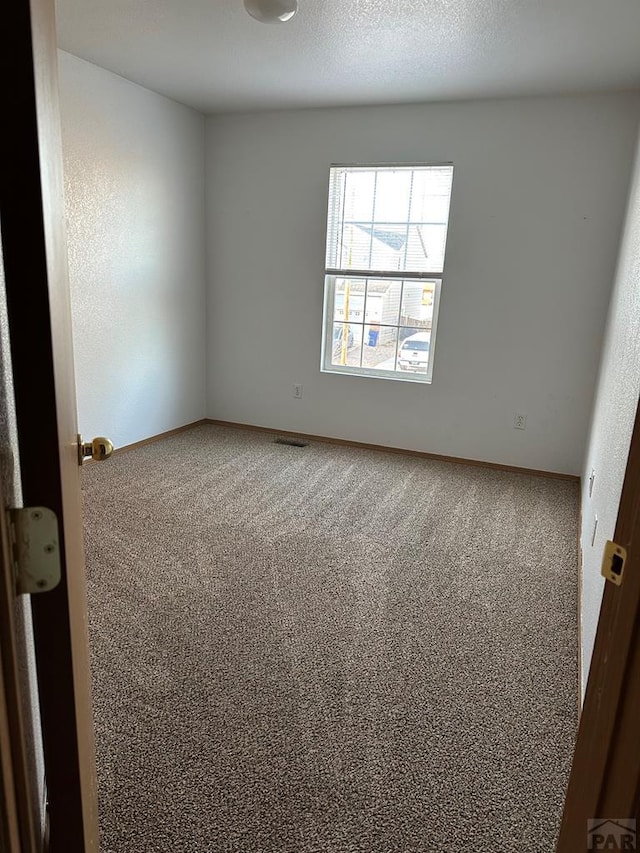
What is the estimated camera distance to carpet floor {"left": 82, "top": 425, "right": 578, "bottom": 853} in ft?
4.38

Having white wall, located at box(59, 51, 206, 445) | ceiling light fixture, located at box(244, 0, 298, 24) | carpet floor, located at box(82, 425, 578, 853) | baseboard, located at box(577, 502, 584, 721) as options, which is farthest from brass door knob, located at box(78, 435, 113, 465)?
white wall, located at box(59, 51, 206, 445)

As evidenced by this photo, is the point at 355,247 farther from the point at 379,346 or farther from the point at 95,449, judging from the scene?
the point at 95,449

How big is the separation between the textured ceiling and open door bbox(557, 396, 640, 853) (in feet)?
8.42

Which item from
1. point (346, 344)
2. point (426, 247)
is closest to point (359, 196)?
point (426, 247)

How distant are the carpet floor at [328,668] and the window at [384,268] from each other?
136 centimetres

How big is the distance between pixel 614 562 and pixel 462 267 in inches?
138

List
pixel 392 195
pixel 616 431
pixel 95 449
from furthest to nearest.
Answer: pixel 392 195 → pixel 616 431 → pixel 95 449

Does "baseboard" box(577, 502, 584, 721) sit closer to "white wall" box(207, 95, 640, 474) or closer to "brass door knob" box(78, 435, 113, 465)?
"white wall" box(207, 95, 640, 474)

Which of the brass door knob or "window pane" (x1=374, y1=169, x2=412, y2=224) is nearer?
the brass door knob

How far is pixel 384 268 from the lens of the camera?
13.5 feet

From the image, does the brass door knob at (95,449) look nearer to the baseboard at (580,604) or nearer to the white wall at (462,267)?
the baseboard at (580,604)

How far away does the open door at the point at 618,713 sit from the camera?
670mm

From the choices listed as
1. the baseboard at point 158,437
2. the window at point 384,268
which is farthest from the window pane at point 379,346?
the baseboard at point 158,437

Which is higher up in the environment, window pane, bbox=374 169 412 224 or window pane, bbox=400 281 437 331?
window pane, bbox=374 169 412 224
